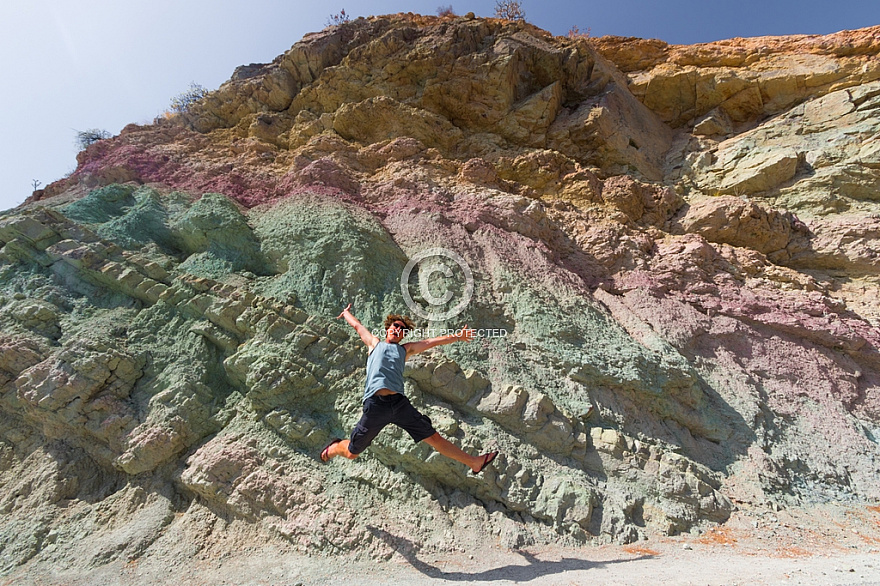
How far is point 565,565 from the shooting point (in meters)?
3.43

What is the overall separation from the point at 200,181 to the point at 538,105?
761 cm

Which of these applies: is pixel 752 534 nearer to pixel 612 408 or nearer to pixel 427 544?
pixel 612 408


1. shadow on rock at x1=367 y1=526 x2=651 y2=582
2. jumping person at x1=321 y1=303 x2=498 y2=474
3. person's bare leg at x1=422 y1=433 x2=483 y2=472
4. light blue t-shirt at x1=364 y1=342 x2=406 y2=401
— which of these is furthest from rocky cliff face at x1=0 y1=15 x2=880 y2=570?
light blue t-shirt at x1=364 y1=342 x2=406 y2=401

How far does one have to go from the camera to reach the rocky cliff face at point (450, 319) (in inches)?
163

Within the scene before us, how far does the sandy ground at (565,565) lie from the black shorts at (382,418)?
3.42 ft

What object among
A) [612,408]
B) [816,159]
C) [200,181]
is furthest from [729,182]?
[200,181]

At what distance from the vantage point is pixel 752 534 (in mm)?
3941

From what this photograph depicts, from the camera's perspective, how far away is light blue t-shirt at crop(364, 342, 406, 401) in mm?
3430

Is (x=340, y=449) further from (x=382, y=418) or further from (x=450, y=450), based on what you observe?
(x=450, y=450)

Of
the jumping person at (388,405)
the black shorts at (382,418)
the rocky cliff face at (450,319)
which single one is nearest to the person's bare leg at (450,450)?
the jumping person at (388,405)

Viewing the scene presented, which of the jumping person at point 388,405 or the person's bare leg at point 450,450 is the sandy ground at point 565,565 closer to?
the person's bare leg at point 450,450

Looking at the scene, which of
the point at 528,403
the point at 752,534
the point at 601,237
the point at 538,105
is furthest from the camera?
the point at 538,105

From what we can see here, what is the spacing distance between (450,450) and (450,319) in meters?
2.30

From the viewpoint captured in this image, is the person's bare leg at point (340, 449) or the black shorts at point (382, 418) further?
the person's bare leg at point (340, 449)
